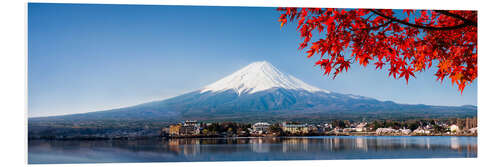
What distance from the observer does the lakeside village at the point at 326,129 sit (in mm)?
5176

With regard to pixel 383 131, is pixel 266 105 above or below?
above

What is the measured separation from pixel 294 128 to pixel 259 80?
714 millimetres

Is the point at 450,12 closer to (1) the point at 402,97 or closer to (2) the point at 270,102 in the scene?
(1) the point at 402,97

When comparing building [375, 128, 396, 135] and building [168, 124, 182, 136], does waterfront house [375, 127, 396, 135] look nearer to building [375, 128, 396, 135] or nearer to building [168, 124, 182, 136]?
building [375, 128, 396, 135]

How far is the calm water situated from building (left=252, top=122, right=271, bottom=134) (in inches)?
5.2

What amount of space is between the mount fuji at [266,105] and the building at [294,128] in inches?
3.3

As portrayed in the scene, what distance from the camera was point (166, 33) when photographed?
16.8 ft

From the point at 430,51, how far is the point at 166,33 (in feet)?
9.55

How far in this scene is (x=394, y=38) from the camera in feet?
14.5

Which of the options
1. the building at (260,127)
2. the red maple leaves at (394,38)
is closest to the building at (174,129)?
the building at (260,127)

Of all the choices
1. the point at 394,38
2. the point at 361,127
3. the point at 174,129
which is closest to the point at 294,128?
the point at 361,127

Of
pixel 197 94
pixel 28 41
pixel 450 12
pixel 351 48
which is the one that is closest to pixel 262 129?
pixel 197 94

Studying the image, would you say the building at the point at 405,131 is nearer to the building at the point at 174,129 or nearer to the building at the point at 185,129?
the building at the point at 185,129

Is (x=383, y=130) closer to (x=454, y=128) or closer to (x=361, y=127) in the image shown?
(x=361, y=127)
